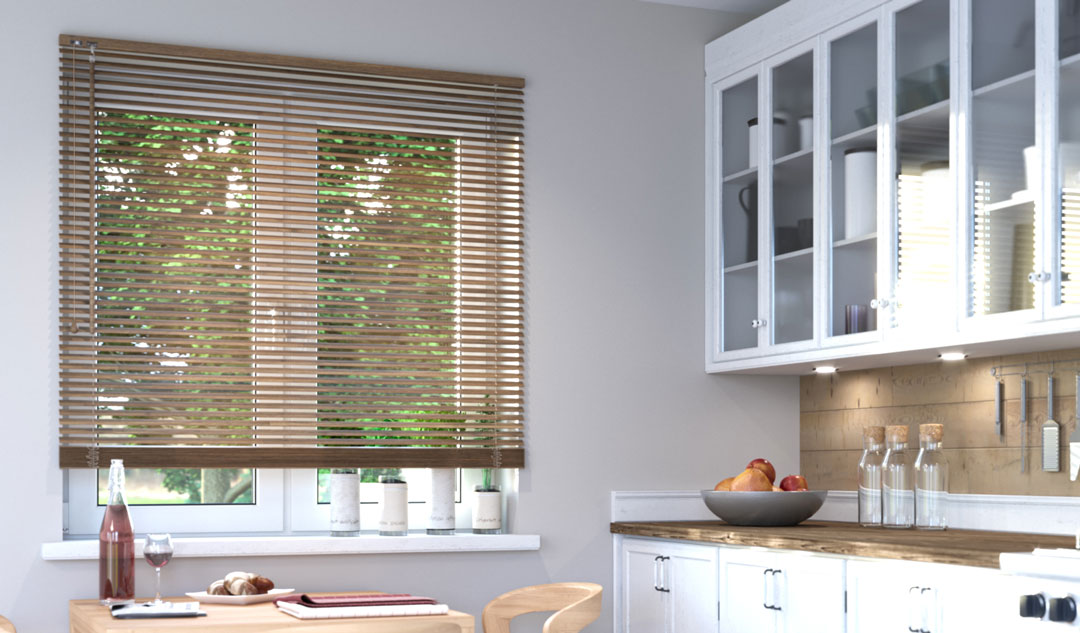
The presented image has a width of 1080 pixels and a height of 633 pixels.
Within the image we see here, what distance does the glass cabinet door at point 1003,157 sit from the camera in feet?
9.72

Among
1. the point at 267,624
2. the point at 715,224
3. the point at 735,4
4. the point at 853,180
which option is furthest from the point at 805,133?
the point at 267,624

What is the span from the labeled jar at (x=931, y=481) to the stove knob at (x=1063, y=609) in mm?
1334

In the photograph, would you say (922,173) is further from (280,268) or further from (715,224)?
(280,268)

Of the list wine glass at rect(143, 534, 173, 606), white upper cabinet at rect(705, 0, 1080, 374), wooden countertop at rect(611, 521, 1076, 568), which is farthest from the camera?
wine glass at rect(143, 534, 173, 606)

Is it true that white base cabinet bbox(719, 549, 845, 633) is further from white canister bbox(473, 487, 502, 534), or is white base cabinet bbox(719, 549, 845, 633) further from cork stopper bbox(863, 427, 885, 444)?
white canister bbox(473, 487, 502, 534)

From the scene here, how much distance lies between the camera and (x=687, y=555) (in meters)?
3.72

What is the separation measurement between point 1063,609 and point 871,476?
154 cm

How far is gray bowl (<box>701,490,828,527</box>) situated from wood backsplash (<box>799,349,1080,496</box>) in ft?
1.41

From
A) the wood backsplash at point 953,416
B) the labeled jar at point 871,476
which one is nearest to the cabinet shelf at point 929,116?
the wood backsplash at point 953,416

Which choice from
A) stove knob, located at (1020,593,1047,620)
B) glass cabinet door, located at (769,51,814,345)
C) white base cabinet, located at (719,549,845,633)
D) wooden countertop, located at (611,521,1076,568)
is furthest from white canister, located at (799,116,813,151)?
stove knob, located at (1020,593,1047,620)

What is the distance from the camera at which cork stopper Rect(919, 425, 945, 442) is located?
12.0ft

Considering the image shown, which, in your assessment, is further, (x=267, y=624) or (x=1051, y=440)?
(x=1051, y=440)

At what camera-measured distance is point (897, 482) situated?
375 centimetres

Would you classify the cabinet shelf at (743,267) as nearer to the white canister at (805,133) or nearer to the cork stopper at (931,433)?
the white canister at (805,133)
